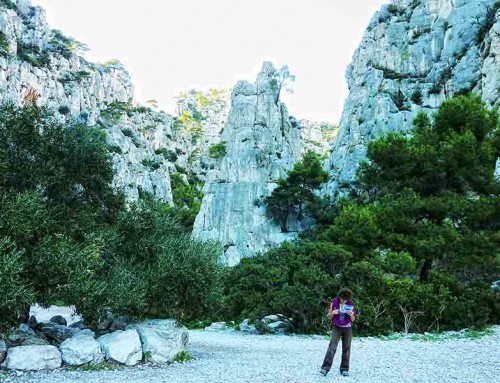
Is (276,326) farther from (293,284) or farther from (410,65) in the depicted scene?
(410,65)

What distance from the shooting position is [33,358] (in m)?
10.4

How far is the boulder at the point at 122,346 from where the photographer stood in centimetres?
1120

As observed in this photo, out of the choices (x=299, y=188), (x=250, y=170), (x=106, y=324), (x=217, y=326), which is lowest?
(x=217, y=326)

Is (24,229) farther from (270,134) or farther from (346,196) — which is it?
(270,134)

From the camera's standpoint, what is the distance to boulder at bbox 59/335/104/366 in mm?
10772

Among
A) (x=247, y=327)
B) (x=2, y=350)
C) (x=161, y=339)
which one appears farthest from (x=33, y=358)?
(x=247, y=327)

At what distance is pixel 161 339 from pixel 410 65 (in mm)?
57745

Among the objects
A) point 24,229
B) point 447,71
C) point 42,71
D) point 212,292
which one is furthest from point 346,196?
point 42,71

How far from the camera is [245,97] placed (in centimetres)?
7444

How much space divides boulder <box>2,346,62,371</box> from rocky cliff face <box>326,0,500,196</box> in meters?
47.5

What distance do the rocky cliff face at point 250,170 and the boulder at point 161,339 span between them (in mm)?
44306

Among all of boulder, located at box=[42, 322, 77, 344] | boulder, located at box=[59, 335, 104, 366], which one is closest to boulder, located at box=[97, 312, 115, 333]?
boulder, located at box=[42, 322, 77, 344]

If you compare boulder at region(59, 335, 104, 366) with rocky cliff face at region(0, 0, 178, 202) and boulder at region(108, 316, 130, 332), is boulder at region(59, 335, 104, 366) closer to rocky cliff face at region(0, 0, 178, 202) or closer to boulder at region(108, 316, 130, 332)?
boulder at region(108, 316, 130, 332)

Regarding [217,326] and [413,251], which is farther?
[217,326]
